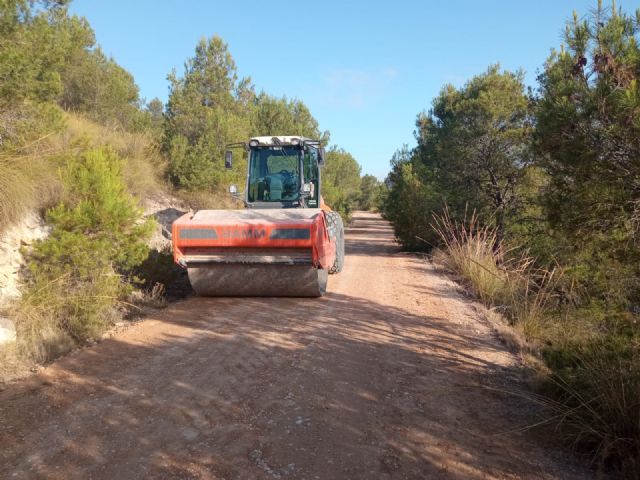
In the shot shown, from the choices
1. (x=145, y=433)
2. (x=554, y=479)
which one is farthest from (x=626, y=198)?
(x=145, y=433)

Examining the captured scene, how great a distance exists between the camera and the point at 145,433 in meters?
3.37

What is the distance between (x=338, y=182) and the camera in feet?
139

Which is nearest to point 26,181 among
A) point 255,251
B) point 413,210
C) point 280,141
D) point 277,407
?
point 255,251

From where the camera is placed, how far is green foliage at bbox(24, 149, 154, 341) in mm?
5812

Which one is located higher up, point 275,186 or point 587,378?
point 275,186

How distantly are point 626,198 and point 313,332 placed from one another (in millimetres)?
3734

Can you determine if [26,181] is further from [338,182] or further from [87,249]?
[338,182]

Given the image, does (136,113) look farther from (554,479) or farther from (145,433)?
(554,479)

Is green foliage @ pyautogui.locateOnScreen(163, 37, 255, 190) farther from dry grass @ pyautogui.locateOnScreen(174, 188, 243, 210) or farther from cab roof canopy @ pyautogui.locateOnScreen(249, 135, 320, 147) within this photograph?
cab roof canopy @ pyautogui.locateOnScreen(249, 135, 320, 147)

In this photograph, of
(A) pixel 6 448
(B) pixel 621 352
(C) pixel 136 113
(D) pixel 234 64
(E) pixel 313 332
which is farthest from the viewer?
(D) pixel 234 64

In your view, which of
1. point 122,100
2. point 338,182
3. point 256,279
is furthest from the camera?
point 338,182

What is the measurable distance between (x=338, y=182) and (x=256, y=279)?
35327mm

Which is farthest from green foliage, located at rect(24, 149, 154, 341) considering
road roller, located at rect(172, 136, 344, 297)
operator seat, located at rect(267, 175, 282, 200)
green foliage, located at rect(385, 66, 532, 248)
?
green foliage, located at rect(385, 66, 532, 248)

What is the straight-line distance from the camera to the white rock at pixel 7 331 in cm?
495
